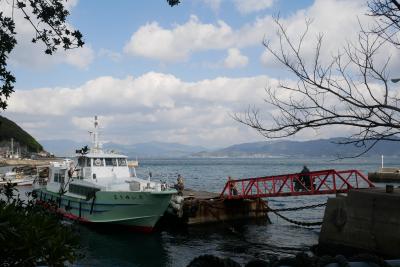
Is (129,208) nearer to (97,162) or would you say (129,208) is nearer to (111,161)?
(97,162)

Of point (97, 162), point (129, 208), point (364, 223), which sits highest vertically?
point (97, 162)

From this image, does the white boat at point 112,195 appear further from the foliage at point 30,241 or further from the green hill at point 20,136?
the green hill at point 20,136

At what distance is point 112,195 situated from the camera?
74.2 feet

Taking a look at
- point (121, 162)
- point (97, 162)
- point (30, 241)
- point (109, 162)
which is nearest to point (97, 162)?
point (97, 162)

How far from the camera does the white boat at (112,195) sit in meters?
22.3

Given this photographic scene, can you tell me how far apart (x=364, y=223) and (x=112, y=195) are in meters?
13.2

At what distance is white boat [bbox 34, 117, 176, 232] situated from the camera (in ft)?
73.3

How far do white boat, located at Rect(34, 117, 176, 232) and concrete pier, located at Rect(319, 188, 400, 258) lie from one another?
910 centimetres

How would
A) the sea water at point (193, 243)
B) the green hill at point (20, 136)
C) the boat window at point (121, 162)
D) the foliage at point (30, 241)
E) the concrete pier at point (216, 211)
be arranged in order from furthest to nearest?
the green hill at point (20, 136), the boat window at point (121, 162), the concrete pier at point (216, 211), the sea water at point (193, 243), the foliage at point (30, 241)

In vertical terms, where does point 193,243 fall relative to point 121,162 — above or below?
below

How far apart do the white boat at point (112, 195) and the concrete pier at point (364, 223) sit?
9097 millimetres

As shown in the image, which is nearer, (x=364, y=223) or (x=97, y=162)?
(x=364, y=223)

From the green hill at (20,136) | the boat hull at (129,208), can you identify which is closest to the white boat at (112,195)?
the boat hull at (129,208)

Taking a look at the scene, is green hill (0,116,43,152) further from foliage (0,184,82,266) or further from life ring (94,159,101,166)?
foliage (0,184,82,266)
